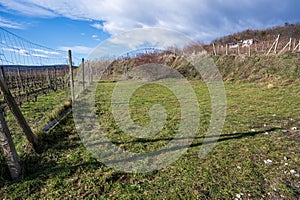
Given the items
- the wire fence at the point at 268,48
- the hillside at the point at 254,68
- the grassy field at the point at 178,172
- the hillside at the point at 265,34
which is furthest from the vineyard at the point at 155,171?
the hillside at the point at 265,34

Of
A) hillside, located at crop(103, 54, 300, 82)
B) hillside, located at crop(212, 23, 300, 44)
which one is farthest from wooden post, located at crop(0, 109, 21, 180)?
hillside, located at crop(212, 23, 300, 44)

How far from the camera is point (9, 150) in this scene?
7.79 ft

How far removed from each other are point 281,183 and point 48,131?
404 cm

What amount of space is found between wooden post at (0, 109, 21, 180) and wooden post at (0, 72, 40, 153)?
247 mm

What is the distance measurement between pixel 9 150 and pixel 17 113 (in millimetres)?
525

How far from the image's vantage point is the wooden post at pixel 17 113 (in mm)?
2404

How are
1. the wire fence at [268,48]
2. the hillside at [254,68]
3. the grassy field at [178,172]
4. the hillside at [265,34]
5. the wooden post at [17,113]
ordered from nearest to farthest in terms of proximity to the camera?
1. the grassy field at [178,172]
2. the wooden post at [17,113]
3. the hillside at [254,68]
4. the wire fence at [268,48]
5. the hillside at [265,34]

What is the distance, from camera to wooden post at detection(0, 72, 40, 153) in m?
2.40

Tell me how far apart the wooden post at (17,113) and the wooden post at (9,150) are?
0.25 meters

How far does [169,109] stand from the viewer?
6.48m

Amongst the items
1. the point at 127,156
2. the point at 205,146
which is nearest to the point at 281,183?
the point at 205,146

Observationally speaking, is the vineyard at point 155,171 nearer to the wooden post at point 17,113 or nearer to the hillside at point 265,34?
the wooden post at point 17,113

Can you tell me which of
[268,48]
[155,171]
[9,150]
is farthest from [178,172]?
[268,48]

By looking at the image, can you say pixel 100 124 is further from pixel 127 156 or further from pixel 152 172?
pixel 152 172
